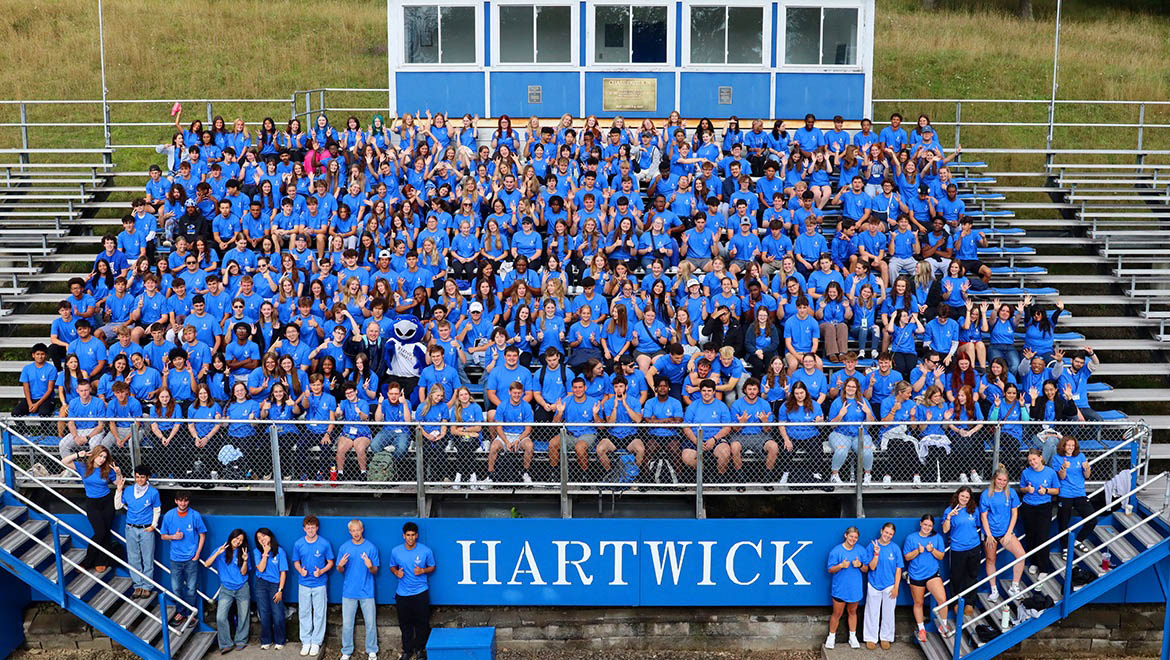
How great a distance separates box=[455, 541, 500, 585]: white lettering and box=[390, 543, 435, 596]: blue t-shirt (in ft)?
1.38

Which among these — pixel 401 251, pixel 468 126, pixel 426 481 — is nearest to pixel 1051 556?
pixel 426 481

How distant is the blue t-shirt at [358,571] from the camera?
1251 cm

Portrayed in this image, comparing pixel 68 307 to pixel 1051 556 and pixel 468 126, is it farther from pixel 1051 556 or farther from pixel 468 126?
pixel 1051 556

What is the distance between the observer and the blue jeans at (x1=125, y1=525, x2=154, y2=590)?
496 inches

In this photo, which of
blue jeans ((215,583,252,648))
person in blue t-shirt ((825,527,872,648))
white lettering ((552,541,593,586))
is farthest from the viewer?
white lettering ((552,541,593,586))

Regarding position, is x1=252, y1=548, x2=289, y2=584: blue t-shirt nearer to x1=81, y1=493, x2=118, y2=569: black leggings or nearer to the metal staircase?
the metal staircase

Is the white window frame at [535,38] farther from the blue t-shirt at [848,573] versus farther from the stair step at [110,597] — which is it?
the stair step at [110,597]

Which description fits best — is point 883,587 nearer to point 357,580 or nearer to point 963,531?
point 963,531

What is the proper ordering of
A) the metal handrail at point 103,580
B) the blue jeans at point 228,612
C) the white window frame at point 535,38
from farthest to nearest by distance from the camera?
the white window frame at point 535,38, the blue jeans at point 228,612, the metal handrail at point 103,580

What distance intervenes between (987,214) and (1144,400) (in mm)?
4450

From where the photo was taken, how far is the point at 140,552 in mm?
12688

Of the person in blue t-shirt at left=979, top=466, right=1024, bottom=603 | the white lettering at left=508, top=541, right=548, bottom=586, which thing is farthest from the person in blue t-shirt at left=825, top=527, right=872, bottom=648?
the white lettering at left=508, top=541, right=548, bottom=586

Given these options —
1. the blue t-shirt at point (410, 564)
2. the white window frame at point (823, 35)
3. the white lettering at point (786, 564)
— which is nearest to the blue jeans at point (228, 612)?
the blue t-shirt at point (410, 564)

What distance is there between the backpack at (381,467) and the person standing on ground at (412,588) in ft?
1.91
